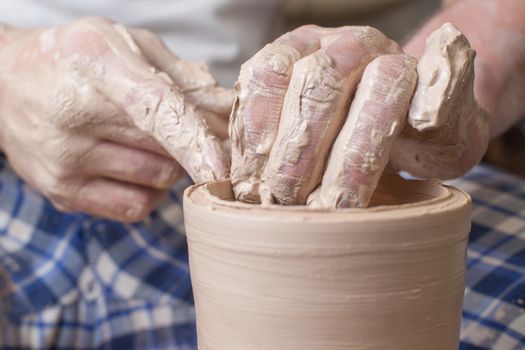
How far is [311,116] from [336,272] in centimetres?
15

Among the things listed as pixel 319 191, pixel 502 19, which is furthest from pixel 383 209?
pixel 502 19

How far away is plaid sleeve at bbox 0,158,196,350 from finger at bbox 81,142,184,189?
0.99 ft

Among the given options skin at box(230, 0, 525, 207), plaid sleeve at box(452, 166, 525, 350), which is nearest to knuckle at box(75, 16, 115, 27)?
skin at box(230, 0, 525, 207)

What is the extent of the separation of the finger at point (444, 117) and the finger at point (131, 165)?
1.20ft

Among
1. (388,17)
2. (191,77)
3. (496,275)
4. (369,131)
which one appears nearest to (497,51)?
(496,275)

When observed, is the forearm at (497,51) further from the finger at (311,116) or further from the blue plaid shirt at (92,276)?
the finger at (311,116)

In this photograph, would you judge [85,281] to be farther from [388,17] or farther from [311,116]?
[388,17]

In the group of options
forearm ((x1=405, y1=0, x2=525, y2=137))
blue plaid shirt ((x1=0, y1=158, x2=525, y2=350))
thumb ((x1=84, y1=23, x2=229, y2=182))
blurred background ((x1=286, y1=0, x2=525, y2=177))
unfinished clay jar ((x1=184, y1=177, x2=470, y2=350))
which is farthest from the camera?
blurred background ((x1=286, y1=0, x2=525, y2=177))

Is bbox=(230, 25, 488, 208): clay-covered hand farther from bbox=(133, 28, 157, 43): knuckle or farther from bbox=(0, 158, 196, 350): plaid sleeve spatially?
bbox=(0, 158, 196, 350): plaid sleeve

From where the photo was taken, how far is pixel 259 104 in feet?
2.27

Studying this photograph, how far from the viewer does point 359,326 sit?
2.07 ft

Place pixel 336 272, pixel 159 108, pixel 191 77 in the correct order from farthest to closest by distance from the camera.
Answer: pixel 191 77 < pixel 159 108 < pixel 336 272

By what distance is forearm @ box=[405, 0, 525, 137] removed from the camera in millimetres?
1157

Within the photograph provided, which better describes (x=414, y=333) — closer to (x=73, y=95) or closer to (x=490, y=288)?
(x=490, y=288)
